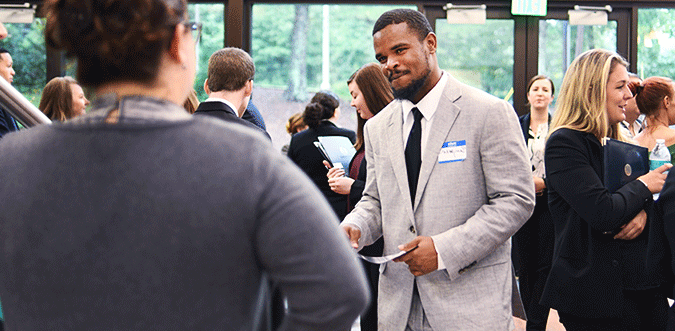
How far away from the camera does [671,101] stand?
8.68ft

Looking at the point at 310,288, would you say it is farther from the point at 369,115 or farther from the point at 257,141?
the point at 369,115

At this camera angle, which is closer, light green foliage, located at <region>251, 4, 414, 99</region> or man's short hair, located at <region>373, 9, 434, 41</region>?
man's short hair, located at <region>373, 9, 434, 41</region>

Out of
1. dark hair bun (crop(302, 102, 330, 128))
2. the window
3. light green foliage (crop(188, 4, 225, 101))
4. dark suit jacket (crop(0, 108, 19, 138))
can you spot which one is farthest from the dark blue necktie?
light green foliage (crop(188, 4, 225, 101))

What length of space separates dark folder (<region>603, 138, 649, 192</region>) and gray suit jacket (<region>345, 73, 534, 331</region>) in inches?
23.3

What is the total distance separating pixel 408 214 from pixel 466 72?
459 centimetres

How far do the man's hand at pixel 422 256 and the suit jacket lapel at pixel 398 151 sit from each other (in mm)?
151

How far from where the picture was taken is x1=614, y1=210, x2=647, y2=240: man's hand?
6.63 ft

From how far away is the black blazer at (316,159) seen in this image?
3561 mm

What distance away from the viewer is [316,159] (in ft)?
12.1

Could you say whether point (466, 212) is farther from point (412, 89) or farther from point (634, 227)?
point (634, 227)

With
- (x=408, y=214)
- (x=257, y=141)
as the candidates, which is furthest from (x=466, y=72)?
(x=257, y=141)

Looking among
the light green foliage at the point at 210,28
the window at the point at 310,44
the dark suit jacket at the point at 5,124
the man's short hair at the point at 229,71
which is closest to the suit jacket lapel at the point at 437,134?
the man's short hair at the point at 229,71

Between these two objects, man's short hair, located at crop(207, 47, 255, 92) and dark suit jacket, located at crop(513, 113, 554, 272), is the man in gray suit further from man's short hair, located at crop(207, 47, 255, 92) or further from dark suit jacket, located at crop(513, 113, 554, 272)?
dark suit jacket, located at crop(513, 113, 554, 272)

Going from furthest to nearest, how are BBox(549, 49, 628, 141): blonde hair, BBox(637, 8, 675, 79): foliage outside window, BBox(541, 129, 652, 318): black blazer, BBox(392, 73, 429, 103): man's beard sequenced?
BBox(637, 8, 675, 79): foliage outside window
BBox(549, 49, 628, 141): blonde hair
BBox(541, 129, 652, 318): black blazer
BBox(392, 73, 429, 103): man's beard
